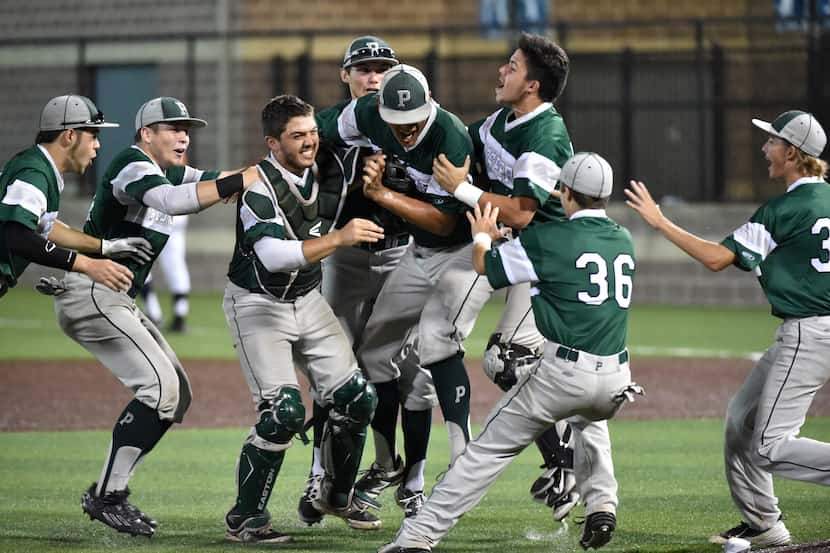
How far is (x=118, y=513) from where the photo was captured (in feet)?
24.3

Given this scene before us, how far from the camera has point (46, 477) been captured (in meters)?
9.26

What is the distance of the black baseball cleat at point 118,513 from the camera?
7359mm

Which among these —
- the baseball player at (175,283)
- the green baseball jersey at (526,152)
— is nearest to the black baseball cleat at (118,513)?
the green baseball jersey at (526,152)

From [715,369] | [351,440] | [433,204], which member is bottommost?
[715,369]

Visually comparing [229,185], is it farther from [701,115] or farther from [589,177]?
[701,115]

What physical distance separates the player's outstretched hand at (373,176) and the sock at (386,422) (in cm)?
134

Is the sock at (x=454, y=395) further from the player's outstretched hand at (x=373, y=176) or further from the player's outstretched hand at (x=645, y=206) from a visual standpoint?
the player's outstretched hand at (x=645, y=206)

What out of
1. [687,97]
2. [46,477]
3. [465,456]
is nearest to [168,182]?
[465,456]

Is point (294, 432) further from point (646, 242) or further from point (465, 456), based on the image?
point (646, 242)

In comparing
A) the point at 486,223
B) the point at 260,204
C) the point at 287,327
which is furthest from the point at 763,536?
the point at 260,204

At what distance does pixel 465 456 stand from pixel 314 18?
61.3 feet

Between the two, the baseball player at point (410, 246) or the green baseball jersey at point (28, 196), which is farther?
the baseball player at point (410, 246)

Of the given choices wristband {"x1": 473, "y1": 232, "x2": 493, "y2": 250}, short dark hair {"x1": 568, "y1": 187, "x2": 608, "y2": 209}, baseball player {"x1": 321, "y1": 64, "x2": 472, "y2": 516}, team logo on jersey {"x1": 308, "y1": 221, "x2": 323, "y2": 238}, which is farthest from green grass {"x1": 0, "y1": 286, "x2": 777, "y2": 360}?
short dark hair {"x1": 568, "y1": 187, "x2": 608, "y2": 209}

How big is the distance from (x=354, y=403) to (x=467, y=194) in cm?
126
